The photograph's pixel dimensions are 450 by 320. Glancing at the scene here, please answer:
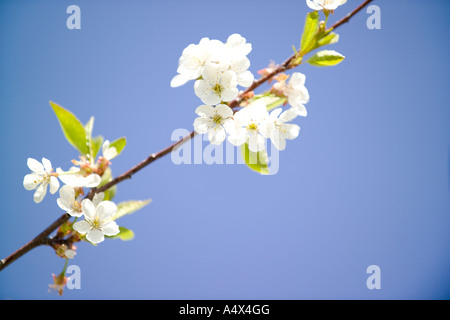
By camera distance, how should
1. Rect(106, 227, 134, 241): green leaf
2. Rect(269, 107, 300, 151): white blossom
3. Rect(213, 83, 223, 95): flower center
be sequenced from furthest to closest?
Rect(106, 227, 134, 241): green leaf, Rect(269, 107, 300, 151): white blossom, Rect(213, 83, 223, 95): flower center

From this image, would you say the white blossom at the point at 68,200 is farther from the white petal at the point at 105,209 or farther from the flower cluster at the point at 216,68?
the flower cluster at the point at 216,68

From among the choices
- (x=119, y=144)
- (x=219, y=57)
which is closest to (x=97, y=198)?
(x=119, y=144)

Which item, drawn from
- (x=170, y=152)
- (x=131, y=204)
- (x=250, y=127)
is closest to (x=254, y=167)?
(x=250, y=127)

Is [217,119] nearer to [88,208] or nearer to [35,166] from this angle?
[88,208]

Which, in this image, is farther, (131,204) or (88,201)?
(131,204)

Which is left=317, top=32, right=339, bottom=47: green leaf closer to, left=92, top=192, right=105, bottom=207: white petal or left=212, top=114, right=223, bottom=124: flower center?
left=212, top=114, right=223, bottom=124: flower center

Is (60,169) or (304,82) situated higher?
(304,82)

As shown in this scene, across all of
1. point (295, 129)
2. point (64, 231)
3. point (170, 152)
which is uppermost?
point (295, 129)

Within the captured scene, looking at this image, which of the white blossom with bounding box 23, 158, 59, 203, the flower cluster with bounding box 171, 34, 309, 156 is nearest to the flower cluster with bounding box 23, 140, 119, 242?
the white blossom with bounding box 23, 158, 59, 203

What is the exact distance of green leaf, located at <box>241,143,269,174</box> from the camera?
71 cm

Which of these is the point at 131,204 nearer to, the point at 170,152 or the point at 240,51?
the point at 170,152

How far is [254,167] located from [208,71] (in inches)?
9.0

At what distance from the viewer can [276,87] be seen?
0.75m

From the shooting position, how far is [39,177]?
0.75 metres
